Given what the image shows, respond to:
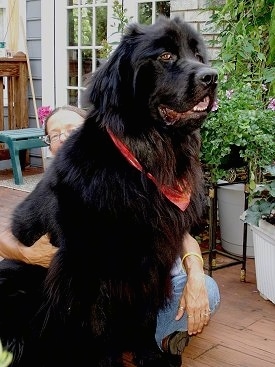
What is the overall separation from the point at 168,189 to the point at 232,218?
164 centimetres

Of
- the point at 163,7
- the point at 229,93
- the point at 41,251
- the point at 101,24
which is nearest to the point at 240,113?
the point at 229,93

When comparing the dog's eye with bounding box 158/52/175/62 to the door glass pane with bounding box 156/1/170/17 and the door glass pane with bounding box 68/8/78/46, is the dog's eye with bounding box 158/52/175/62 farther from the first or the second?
the door glass pane with bounding box 68/8/78/46

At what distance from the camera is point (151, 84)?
1662 millimetres

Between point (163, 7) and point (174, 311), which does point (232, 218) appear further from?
point (163, 7)

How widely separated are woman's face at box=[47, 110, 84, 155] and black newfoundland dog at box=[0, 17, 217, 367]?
0.37 m

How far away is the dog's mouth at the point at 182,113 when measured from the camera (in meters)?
1.65

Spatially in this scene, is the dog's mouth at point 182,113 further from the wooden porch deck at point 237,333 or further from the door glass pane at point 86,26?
the door glass pane at point 86,26

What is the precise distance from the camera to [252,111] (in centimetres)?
288

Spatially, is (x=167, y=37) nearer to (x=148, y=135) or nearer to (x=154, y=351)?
(x=148, y=135)

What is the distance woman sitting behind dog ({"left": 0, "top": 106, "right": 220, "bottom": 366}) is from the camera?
1.91 metres

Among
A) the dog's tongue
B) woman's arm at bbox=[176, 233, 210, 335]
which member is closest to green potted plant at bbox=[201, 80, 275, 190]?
woman's arm at bbox=[176, 233, 210, 335]

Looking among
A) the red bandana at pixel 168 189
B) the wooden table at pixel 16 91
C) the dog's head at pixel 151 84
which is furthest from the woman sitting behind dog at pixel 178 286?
the wooden table at pixel 16 91

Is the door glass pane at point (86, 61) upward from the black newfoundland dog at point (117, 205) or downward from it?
upward

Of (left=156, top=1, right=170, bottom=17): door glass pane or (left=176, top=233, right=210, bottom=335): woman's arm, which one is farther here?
(left=156, top=1, right=170, bottom=17): door glass pane
